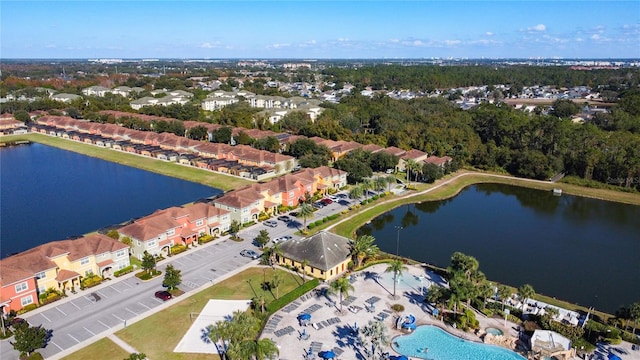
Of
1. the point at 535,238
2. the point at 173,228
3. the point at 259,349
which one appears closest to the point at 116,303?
the point at 173,228

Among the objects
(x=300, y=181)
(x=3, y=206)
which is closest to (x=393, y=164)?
(x=300, y=181)

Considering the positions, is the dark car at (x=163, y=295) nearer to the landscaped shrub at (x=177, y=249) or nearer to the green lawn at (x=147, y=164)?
the landscaped shrub at (x=177, y=249)

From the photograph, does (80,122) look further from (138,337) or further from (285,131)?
(138,337)

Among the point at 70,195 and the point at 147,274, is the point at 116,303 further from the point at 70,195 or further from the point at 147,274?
the point at 70,195

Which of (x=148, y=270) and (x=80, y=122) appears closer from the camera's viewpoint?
(x=148, y=270)

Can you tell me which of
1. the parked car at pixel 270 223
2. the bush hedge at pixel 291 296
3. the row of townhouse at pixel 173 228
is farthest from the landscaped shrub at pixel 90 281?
the parked car at pixel 270 223
